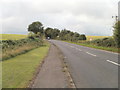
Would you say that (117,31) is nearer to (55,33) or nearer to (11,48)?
(11,48)

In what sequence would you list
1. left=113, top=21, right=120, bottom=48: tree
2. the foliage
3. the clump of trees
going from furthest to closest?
1. the clump of trees
2. left=113, top=21, right=120, bottom=48: tree
3. the foliage

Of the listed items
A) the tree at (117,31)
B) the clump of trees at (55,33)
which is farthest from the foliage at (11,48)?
the clump of trees at (55,33)

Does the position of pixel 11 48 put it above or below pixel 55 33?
below

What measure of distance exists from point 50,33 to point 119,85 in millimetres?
134362

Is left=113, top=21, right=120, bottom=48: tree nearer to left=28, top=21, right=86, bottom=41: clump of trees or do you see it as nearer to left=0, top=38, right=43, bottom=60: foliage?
left=0, top=38, right=43, bottom=60: foliage

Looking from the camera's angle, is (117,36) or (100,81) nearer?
(100,81)

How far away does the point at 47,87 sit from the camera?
586 centimetres

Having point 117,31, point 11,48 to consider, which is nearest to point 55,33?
point 117,31

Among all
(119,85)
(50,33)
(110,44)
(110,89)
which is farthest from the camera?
(50,33)

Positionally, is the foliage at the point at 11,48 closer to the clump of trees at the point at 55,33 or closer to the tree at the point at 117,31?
the tree at the point at 117,31

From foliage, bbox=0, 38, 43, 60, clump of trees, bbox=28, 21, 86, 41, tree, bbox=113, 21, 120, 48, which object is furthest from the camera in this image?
clump of trees, bbox=28, 21, 86, 41

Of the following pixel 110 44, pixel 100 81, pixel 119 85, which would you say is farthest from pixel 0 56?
pixel 110 44

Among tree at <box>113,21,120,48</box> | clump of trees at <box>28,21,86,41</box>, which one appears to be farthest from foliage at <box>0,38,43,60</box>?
clump of trees at <box>28,21,86,41</box>

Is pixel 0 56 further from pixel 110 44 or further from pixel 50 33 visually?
pixel 50 33
